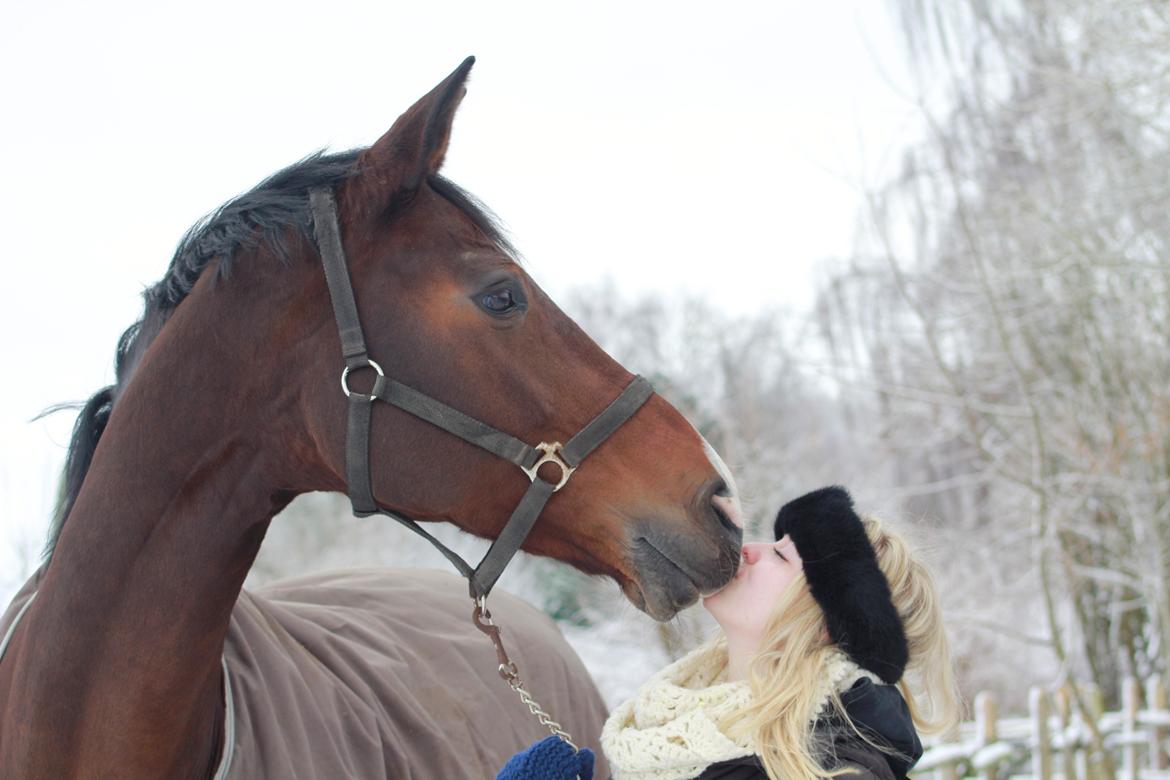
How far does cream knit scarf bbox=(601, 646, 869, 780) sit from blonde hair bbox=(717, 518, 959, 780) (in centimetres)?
3

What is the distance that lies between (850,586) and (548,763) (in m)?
0.65

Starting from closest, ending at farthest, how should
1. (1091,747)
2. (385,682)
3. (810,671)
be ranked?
(810,671), (385,682), (1091,747)

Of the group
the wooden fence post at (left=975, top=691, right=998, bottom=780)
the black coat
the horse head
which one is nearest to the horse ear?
the horse head

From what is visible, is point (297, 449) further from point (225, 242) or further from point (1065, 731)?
point (1065, 731)

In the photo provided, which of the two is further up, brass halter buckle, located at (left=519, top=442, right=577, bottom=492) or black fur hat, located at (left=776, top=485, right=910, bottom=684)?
brass halter buckle, located at (left=519, top=442, right=577, bottom=492)

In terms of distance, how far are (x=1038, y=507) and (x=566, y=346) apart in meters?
6.70

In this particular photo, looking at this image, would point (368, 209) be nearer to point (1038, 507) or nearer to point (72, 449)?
point (72, 449)

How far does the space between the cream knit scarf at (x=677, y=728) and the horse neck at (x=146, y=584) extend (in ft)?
2.63

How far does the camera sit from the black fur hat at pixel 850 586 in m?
1.79

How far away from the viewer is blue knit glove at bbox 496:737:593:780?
1784 millimetres

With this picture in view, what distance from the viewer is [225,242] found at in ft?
5.75

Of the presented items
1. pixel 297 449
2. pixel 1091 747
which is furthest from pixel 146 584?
pixel 1091 747

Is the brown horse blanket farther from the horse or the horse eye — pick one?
the horse eye

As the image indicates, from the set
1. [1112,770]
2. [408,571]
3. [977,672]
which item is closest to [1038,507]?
[1112,770]
